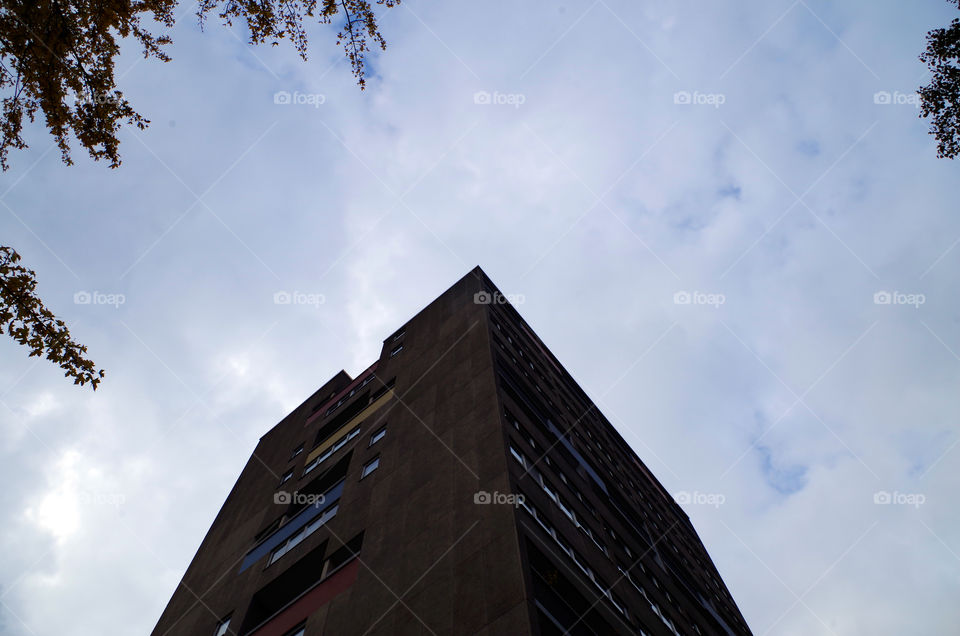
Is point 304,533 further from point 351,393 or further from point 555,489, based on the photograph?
point 351,393

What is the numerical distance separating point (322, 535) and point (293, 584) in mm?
2189

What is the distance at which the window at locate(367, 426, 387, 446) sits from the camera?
2592cm

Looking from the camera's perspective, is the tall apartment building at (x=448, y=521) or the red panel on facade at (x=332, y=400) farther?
the red panel on facade at (x=332, y=400)

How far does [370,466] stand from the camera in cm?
2384

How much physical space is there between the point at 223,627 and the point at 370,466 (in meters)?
7.63

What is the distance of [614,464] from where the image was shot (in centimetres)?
3766

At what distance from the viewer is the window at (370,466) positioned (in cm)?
2330

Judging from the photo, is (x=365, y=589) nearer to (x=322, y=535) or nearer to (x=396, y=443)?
(x=322, y=535)

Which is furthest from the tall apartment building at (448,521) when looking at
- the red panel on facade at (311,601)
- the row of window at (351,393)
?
the row of window at (351,393)

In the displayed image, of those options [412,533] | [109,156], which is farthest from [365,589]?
[109,156]

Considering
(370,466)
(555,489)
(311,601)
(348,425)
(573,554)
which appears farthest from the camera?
(348,425)

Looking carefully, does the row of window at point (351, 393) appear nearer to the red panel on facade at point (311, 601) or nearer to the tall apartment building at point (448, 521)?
the tall apartment building at point (448, 521)

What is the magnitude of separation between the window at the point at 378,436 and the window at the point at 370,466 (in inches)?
67.7

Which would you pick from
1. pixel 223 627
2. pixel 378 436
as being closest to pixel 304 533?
pixel 223 627
